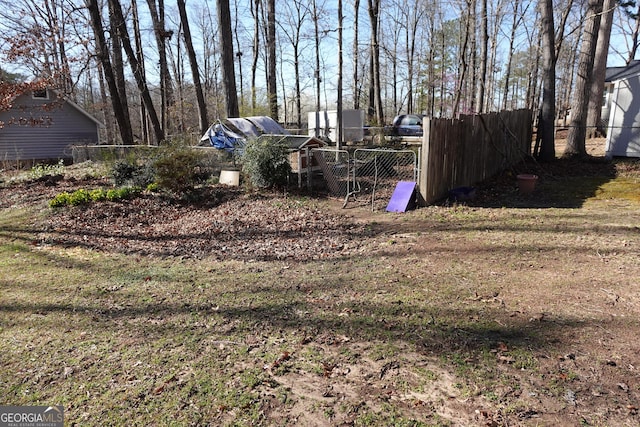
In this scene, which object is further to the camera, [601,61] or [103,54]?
[103,54]

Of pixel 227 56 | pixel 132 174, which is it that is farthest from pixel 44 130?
pixel 132 174

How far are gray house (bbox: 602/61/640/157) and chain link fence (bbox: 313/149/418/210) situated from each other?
5905 mm

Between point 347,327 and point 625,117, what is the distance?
1240 cm

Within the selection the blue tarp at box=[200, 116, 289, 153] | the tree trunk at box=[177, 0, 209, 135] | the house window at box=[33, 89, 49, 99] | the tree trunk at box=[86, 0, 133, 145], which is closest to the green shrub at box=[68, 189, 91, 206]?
the blue tarp at box=[200, 116, 289, 153]

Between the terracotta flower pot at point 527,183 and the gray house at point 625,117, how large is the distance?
4.57m

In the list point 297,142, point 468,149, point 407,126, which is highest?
point 407,126

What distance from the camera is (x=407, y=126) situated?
2330 cm

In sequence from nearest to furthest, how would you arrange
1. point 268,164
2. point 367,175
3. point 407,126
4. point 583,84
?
point 268,164 → point 367,175 → point 583,84 → point 407,126

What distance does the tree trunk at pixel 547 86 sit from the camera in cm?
1102

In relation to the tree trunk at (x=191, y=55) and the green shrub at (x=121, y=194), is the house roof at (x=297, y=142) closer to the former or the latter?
the green shrub at (x=121, y=194)

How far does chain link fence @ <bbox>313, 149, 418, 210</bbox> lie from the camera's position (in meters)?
8.48

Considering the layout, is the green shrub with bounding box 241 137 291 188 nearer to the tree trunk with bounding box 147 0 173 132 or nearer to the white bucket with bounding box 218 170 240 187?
the white bucket with bounding box 218 170 240 187

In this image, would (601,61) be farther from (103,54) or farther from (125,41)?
(125,41)

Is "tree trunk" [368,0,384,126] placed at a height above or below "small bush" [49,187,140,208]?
above
